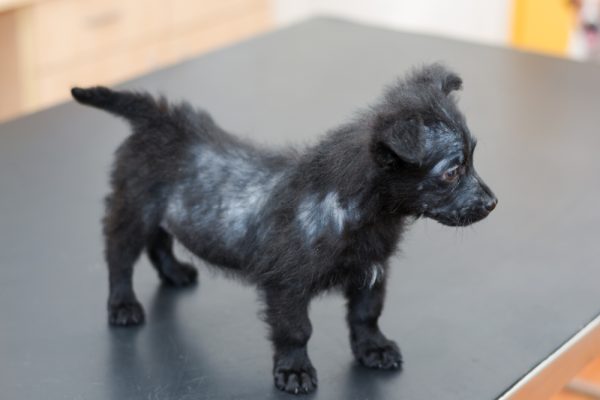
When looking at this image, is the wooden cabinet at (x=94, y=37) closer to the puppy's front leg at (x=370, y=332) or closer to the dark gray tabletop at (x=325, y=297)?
the dark gray tabletop at (x=325, y=297)

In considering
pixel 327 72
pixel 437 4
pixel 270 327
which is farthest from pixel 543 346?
pixel 437 4

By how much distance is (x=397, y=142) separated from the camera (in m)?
1.20

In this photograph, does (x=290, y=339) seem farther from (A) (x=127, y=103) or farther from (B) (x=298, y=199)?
(A) (x=127, y=103)

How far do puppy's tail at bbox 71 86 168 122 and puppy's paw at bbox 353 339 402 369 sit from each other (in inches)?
15.7

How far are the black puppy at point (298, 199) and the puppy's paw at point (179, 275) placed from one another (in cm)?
6

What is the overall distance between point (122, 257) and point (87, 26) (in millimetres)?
2104

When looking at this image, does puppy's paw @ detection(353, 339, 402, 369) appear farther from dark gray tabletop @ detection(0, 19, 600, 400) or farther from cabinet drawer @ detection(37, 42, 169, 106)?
cabinet drawer @ detection(37, 42, 169, 106)

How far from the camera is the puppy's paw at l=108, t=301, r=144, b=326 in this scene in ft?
4.84

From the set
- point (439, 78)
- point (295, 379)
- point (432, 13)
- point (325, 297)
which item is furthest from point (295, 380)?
point (432, 13)

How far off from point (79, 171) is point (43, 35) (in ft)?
4.83

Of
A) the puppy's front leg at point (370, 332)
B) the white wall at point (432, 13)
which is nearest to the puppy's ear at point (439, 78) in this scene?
the puppy's front leg at point (370, 332)

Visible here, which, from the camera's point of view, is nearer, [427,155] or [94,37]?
[427,155]

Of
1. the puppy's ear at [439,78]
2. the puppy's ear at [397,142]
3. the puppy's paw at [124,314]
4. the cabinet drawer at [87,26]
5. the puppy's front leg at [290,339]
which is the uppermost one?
the puppy's ear at [439,78]

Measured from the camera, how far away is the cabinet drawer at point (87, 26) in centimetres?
329
